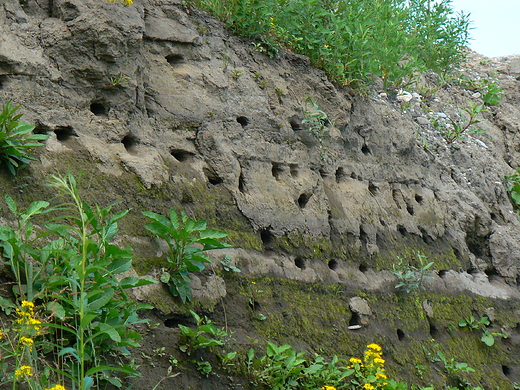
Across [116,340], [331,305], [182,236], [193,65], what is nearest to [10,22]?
[193,65]

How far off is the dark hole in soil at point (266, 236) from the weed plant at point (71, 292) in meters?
1.73

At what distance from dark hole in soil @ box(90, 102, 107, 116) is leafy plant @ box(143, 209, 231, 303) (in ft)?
3.65

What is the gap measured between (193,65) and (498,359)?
13.7ft

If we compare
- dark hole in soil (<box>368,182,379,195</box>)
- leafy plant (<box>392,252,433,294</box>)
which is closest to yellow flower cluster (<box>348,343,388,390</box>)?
leafy plant (<box>392,252,433,294</box>)

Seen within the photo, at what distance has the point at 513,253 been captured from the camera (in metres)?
6.98

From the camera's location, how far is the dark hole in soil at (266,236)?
5.05 metres

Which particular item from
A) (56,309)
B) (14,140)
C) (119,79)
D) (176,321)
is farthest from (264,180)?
(56,309)

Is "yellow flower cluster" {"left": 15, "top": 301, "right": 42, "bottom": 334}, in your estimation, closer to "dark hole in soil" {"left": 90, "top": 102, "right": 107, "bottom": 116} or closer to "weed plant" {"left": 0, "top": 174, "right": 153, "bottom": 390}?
"weed plant" {"left": 0, "top": 174, "right": 153, "bottom": 390}

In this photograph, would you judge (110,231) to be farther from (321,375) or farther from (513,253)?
(513,253)

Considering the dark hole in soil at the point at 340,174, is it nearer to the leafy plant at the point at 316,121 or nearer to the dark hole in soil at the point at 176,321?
the leafy plant at the point at 316,121

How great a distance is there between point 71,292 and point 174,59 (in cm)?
278

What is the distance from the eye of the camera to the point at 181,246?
407 centimetres

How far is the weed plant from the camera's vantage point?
3.08 metres

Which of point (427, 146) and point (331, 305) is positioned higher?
point (427, 146)
